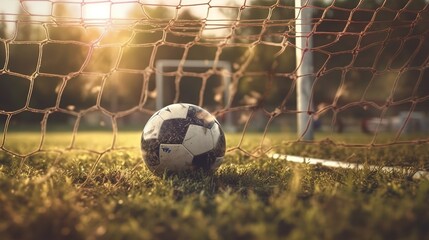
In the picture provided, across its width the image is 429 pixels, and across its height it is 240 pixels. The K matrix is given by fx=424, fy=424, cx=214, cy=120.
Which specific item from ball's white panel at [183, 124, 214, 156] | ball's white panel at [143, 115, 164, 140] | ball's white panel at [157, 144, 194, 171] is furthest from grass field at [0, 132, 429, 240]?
ball's white panel at [143, 115, 164, 140]

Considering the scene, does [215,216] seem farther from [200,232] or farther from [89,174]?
[89,174]

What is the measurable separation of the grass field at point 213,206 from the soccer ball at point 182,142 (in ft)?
0.34

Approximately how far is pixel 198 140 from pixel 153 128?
361 millimetres

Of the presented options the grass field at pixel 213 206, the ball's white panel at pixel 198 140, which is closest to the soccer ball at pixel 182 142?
the ball's white panel at pixel 198 140

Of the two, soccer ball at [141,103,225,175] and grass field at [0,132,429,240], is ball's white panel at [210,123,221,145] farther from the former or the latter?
grass field at [0,132,429,240]

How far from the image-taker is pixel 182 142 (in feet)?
10.0

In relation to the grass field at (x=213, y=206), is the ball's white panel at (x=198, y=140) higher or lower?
higher

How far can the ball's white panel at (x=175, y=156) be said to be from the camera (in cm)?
306

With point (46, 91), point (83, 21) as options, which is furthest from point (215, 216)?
point (46, 91)

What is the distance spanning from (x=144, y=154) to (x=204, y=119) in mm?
523

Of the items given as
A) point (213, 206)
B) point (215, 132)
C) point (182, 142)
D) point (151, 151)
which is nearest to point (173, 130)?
point (182, 142)

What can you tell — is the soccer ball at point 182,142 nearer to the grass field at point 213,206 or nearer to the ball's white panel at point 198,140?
the ball's white panel at point 198,140

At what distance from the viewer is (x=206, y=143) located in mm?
3109

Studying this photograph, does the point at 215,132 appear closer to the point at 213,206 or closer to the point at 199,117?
the point at 199,117
